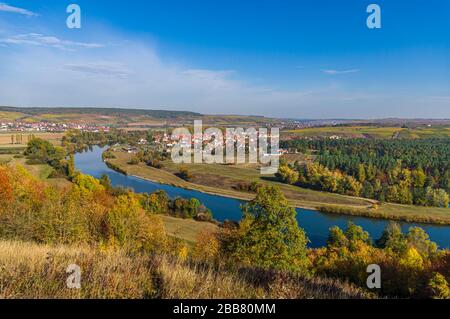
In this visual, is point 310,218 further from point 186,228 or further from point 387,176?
point 387,176

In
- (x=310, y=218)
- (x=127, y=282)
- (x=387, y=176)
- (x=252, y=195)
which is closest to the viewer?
(x=127, y=282)

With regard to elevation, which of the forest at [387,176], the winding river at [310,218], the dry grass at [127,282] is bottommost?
the winding river at [310,218]

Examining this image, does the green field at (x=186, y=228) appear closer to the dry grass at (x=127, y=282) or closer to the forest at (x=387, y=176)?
the dry grass at (x=127, y=282)

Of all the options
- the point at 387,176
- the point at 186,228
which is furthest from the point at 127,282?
the point at 387,176

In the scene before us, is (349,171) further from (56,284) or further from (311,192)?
(56,284)

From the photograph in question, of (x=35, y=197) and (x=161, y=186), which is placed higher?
(x=35, y=197)

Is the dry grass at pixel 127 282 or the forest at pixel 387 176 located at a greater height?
the dry grass at pixel 127 282

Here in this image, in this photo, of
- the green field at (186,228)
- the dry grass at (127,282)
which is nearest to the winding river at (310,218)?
the green field at (186,228)
